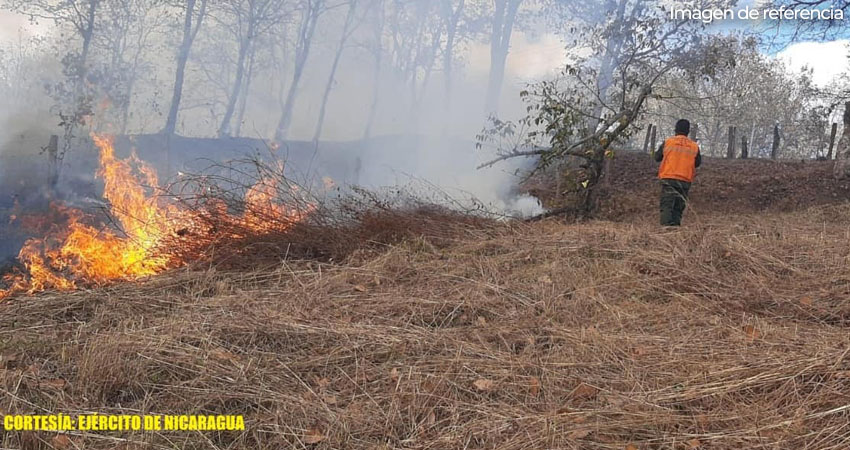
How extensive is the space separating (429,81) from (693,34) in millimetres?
17421

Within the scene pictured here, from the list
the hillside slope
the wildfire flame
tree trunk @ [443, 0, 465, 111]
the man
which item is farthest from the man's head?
tree trunk @ [443, 0, 465, 111]

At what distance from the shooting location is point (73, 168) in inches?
605

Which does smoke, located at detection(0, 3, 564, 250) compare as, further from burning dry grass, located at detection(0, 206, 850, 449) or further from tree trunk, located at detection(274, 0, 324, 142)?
burning dry grass, located at detection(0, 206, 850, 449)

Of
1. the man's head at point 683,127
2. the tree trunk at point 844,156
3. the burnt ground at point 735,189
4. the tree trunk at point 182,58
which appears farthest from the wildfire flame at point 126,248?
the tree trunk at point 182,58

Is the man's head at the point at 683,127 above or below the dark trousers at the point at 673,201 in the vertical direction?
above

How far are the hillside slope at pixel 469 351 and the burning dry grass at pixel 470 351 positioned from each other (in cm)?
1

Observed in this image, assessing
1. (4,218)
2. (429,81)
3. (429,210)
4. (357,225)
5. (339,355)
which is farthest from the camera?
(429,81)

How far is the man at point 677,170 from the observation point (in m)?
7.28

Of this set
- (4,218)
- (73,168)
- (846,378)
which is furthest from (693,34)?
(73,168)

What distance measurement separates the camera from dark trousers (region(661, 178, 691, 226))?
7.31 metres

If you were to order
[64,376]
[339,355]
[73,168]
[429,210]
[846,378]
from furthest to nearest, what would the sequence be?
1. [73,168]
2. [429,210]
3. [339,355]
4. [64,376]
5. [846,378]

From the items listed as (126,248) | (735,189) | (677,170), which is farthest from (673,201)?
(126,248)

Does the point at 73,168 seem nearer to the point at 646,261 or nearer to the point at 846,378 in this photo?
the point at 646,261

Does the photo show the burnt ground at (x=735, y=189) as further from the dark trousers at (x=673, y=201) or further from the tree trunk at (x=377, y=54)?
the tree trunk at (x=377, y=54)
